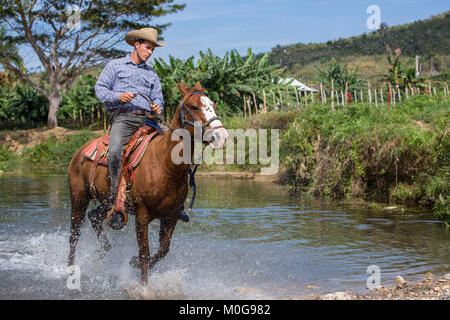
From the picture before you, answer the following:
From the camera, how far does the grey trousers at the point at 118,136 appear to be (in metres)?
5.77

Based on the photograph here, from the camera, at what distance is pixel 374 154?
38.1 ft

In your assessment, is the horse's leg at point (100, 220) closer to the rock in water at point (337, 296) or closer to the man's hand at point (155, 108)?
the man's hand at point (155, 108)

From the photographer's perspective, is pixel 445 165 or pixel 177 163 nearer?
pixel 177 163

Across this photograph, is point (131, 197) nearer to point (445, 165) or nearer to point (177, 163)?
point (177, 163)

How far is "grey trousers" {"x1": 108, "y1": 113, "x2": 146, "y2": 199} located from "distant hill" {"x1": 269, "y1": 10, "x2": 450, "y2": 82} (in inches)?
2483

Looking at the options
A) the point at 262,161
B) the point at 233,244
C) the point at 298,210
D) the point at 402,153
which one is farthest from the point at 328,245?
the point at 262,161

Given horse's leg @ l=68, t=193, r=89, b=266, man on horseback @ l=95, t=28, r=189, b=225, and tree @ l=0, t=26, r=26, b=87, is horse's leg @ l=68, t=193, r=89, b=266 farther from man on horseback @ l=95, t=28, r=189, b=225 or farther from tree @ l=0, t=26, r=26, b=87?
tree @ l=0, t=26, r=26, b=87

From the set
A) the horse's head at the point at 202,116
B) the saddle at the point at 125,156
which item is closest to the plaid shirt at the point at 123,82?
the saddle at the point at 125,156

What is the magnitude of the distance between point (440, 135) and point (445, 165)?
2.35 ft

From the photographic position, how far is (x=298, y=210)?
11.3 m

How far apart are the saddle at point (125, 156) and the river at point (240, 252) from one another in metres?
1.03

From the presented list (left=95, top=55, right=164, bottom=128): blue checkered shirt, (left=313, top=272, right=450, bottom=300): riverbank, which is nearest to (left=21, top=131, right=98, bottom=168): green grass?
(left=95, top=55, right=164, bottom=128): blue checkered shirt

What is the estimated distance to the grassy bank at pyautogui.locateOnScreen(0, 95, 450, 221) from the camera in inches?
405
